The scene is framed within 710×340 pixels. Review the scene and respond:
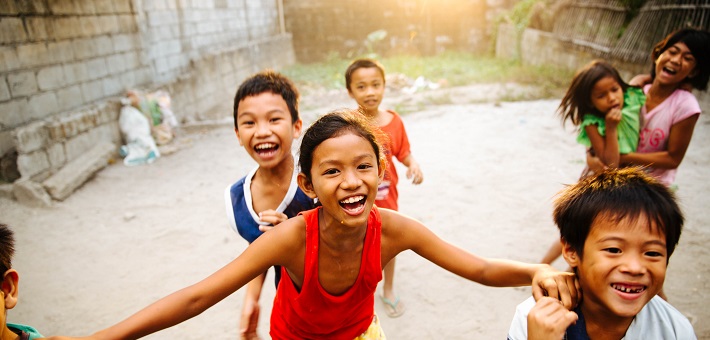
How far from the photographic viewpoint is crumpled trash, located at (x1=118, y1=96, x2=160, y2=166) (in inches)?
235

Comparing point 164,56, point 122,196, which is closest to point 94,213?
point 122,196

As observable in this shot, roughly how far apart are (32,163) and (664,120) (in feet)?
18.1

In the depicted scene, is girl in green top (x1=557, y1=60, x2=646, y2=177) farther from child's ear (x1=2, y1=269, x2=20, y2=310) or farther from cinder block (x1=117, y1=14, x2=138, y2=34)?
cinder block (x1=117, y1=14, x2=138, y2=34)

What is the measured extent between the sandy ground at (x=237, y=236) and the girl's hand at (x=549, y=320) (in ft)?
4.75

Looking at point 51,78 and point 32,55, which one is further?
point 51,78

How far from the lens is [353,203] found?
141 centimetres

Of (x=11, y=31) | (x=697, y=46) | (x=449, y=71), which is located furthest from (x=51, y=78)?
(x=449, y=71)

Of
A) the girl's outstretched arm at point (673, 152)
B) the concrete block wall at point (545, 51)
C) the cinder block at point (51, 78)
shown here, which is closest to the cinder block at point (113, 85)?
the cinder block at point (51, 78)

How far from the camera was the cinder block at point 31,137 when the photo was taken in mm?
4453

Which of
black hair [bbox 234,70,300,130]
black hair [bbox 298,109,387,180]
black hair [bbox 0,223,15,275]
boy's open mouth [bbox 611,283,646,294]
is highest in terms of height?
black hair [bbox 234,70,300,130]

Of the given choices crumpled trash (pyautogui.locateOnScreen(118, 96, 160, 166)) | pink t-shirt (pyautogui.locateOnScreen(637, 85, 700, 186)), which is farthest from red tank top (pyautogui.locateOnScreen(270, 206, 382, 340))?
crumpled trash (pyautogui.locateOnScreen(118, 96, 160, 166))

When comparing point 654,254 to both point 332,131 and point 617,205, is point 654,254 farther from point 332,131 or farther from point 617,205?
point 332,131

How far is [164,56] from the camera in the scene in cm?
794

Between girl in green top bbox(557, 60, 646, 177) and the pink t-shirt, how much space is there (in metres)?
0.07
